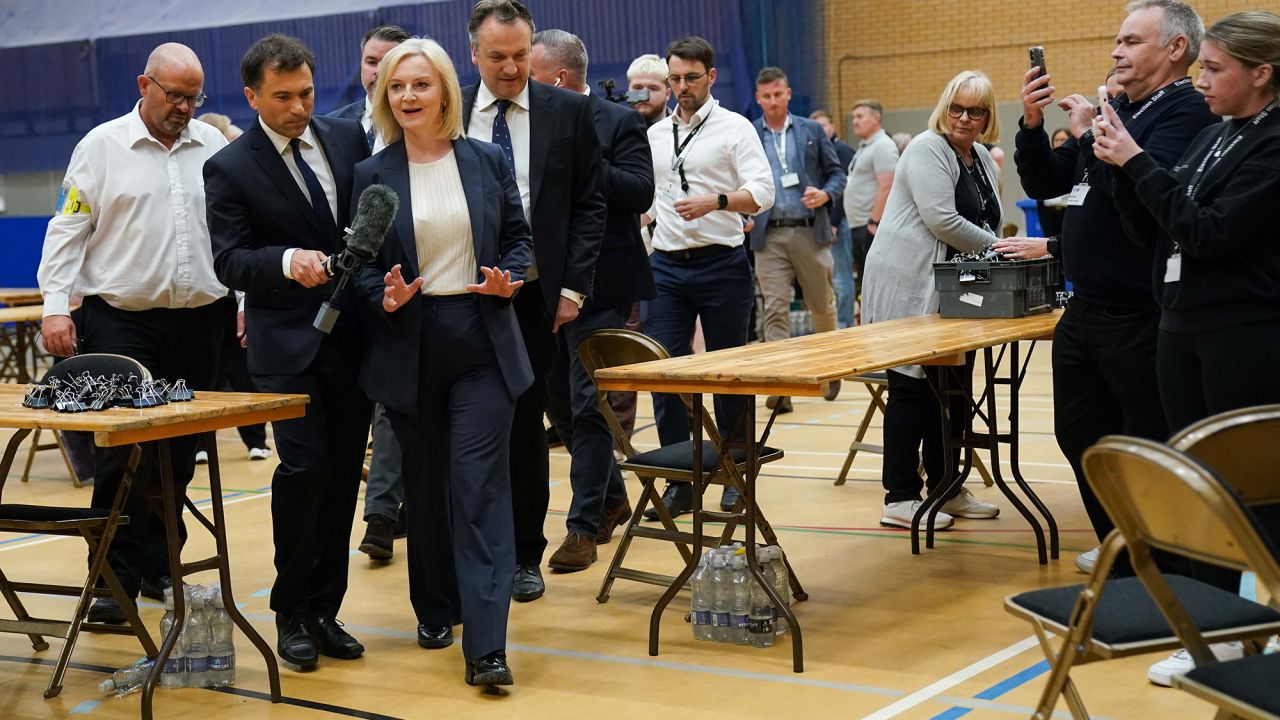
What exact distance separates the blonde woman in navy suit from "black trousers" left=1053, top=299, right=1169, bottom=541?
5.40 feet

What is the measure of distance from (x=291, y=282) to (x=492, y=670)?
3.83 ft

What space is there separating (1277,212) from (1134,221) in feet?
1.65

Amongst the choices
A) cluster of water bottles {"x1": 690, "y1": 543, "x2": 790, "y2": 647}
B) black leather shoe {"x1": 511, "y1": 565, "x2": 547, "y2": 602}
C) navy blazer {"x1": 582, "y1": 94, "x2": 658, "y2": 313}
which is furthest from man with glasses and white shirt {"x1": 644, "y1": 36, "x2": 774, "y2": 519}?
cluster of water bottles {"x1": 690, "y1": 543, "x2": 790, "y2": 647}

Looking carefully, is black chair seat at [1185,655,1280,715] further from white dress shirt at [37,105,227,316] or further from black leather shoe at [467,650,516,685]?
white dress shirt at [37,105,227,316]

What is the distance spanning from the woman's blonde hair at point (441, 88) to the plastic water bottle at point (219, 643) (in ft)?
4.51

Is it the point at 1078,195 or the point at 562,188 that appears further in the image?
the point at 562,188

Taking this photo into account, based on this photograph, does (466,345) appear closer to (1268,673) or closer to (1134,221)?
(1134,221)

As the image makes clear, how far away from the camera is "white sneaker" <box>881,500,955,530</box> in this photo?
18.5 feet

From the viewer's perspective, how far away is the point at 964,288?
5199 millimetres

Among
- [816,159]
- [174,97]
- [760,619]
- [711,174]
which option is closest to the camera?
[760,619]

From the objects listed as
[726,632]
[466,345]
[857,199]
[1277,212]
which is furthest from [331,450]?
[857,199]

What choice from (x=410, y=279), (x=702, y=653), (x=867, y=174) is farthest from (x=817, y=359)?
(x=867, y=174)

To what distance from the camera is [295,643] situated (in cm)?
408

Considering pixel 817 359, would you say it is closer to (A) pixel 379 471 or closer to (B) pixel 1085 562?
(B) pixel 1085 562
